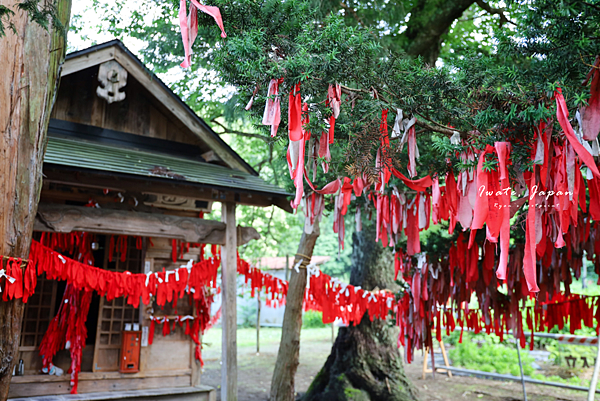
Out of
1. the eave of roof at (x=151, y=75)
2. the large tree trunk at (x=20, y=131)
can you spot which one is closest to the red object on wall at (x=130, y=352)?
the eave of roof at (x=151, y=75)

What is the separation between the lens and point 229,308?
633 cm

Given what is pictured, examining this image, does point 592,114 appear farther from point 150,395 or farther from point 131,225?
point 150,395

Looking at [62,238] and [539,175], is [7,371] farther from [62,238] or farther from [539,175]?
[539,175]

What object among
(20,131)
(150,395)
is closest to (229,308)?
(150,395)

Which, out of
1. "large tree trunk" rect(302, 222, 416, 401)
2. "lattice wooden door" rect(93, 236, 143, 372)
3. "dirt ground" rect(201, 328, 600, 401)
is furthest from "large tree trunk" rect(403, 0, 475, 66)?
"dirt ground" rect(201, 328, 600, 401)

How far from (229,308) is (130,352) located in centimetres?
248

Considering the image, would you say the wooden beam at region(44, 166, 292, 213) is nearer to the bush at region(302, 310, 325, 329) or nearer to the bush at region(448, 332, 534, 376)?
the bush at region(448, 332, 534, 376)

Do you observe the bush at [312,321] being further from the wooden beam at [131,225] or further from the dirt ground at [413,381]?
the wooden beam at [131,225]

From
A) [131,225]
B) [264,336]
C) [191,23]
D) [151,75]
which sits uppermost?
[151,75]

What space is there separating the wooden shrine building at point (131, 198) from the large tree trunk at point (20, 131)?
4.74 feet

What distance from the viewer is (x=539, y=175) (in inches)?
118

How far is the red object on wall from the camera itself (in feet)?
24.4

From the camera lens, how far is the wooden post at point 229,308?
6078mm

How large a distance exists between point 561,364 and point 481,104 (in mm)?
11915
